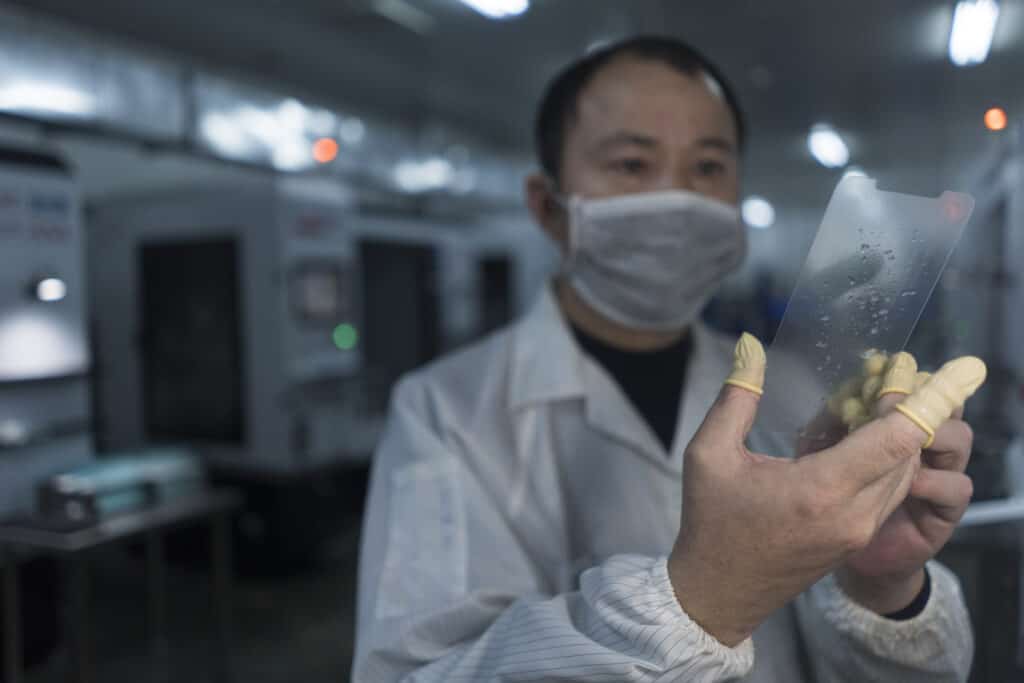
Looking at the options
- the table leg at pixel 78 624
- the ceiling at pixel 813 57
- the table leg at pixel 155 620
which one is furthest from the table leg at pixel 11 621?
the ceiling at pixel 813 57

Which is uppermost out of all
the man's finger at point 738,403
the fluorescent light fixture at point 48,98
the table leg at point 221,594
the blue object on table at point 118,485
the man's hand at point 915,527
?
the fluorescent light fixture at point 48,98

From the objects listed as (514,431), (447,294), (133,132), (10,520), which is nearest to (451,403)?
(514,431)

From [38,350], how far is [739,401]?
2841 millimetres

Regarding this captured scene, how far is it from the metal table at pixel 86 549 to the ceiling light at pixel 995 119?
249 cm

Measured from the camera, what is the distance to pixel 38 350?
2684 millimetres

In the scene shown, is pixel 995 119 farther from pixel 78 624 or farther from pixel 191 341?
pixel 191 341

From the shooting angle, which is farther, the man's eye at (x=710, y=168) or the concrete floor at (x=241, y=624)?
the concrete floor at (x=241, y=624)

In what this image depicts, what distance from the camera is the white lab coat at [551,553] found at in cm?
58

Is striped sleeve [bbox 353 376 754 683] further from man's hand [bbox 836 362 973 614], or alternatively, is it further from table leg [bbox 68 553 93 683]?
table leg [bbox 68 553 93 683]

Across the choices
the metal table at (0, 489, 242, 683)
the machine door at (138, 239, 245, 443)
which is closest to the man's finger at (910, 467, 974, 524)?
the metal table at (0, 489, 242, 683)

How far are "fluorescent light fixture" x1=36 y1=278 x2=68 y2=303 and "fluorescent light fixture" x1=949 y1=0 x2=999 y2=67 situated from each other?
2.83 m

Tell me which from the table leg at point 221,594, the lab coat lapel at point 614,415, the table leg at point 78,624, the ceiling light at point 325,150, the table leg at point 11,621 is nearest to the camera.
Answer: the lab coat lapel at point 614,415

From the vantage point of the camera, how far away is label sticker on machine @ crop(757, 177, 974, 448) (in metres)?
0.51

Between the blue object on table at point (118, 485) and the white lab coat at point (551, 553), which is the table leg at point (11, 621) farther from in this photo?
the white lab coat at point (551, 553)
